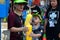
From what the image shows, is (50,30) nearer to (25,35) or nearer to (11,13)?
(25,35)

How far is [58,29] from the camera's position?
673 centimetres

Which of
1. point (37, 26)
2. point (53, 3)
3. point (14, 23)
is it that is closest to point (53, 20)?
point (53, 3)

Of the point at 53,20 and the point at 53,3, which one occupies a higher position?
the point at 53,3

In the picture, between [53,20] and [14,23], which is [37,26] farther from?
[14,23]

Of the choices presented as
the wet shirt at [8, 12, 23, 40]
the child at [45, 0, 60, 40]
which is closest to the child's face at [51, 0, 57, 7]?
the child at [45, 0, 60, 40]

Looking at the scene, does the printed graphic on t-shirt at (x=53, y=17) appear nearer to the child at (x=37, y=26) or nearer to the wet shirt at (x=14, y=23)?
the child at (x=37, y=26)

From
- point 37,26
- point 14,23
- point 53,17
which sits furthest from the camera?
point 53,17

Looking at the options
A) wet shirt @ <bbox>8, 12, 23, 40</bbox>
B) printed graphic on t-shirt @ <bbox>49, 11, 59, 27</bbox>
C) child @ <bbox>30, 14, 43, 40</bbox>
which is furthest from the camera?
printed graphic on t-shirt @ <bbox>49, 11, 59, 27</bbox>

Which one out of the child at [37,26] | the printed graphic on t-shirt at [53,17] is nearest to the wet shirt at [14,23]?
the child at [37,26]

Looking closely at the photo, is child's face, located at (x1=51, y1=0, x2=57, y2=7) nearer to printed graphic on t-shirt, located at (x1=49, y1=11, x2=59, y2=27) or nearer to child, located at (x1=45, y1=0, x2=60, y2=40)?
child, located at (x1=45, y1=0, x2=60, y2=40)

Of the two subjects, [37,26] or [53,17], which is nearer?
[37,26]

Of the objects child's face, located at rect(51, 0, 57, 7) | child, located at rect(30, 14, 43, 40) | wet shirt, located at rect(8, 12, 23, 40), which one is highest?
child's face, located at rect(51, 0, 57, 7)

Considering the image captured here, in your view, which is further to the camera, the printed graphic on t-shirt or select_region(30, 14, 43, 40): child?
the printed graphic on t-shirt

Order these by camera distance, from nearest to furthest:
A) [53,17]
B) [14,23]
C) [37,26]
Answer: [14,23] < [37,26] < [53,17]
